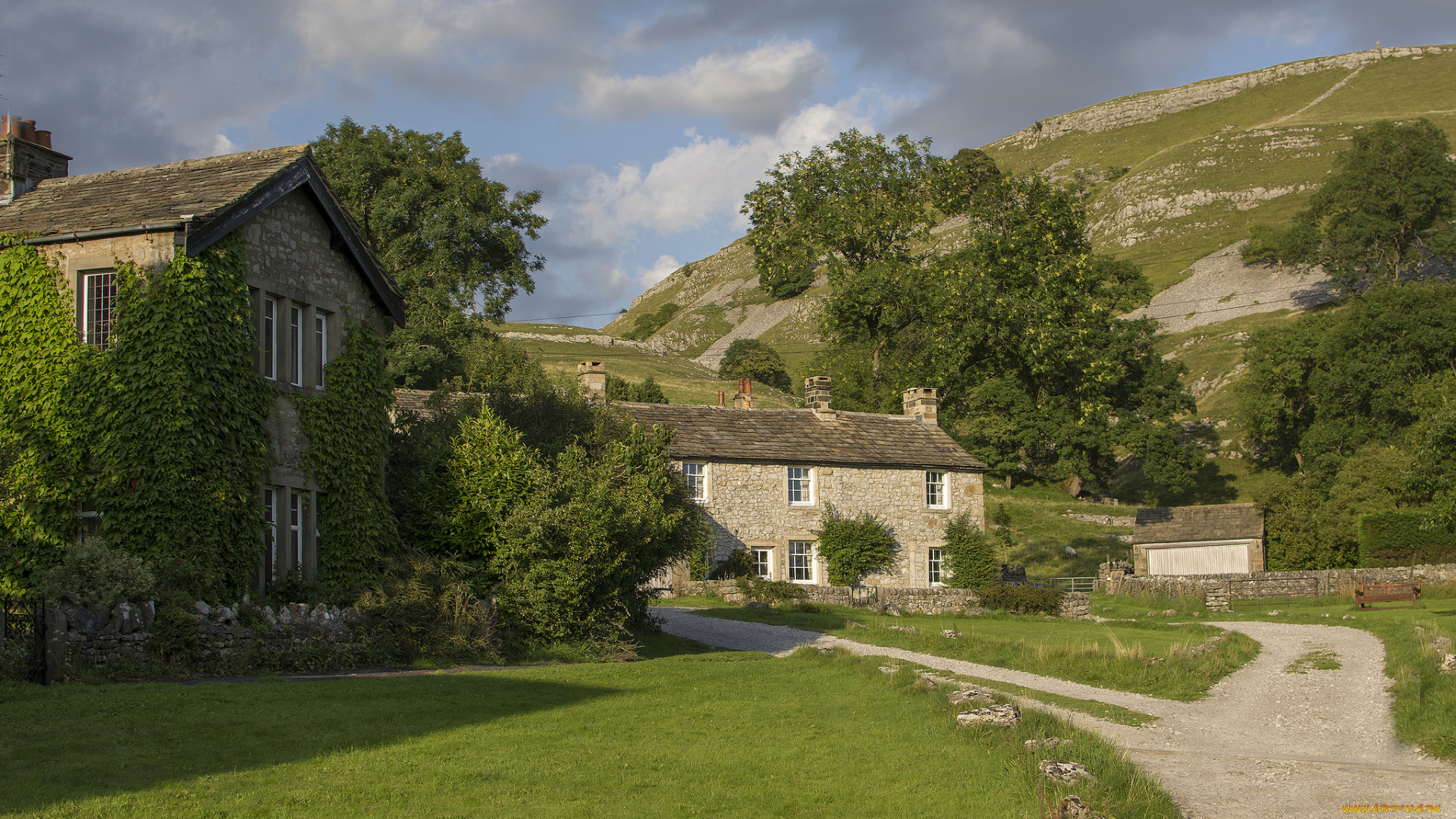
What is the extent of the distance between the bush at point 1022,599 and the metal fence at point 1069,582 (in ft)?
33.9

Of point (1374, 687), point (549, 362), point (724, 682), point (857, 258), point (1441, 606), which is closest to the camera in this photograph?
point (724, 682)

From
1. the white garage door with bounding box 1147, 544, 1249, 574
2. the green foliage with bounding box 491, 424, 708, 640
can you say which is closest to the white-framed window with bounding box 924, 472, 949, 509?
the white garage door with bounding box 1147, 544, 1249, 574

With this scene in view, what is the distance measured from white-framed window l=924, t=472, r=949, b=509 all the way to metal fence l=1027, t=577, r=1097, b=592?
5.78 m

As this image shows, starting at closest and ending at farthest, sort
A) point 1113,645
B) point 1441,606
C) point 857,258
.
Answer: point 1113,645 → point 1441,606 → point 857,258

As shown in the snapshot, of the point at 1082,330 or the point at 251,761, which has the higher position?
the point at 1082,330

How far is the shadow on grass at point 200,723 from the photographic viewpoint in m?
9.41

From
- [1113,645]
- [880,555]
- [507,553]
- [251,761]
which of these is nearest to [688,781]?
[251,761]

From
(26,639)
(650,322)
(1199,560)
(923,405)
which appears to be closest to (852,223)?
(923,405)

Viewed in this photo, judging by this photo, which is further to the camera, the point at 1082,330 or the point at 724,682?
the point at 1082,330

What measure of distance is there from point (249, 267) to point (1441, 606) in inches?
1295

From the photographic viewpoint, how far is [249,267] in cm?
1806

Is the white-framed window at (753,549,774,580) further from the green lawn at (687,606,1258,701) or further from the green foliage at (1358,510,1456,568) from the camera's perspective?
the green foliage at (1358,510,1456,568)

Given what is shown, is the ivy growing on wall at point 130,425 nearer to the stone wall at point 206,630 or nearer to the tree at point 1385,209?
the stone wall at point 206,630

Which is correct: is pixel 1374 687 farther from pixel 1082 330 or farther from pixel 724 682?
pixel 1082 330
